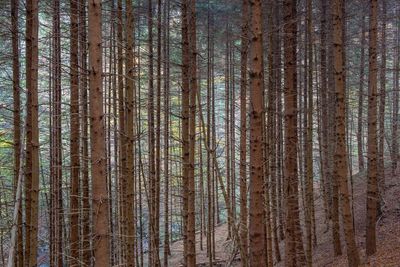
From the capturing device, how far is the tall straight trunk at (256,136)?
5863 millimetres

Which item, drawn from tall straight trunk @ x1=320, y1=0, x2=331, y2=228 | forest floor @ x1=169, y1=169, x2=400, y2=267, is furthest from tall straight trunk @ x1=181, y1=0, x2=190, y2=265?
tall straight trunk @ x1=320, y1=0, x2=331, y2=228

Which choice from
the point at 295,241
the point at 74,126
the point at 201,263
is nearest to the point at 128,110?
the point at 74,126

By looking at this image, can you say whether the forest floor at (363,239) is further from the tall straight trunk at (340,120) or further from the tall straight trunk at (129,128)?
the tall straight trunk at (129,128)

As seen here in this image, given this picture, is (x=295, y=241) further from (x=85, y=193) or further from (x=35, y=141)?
(x=35, y=141)

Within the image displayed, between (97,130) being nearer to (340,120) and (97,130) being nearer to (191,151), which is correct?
(191,151)

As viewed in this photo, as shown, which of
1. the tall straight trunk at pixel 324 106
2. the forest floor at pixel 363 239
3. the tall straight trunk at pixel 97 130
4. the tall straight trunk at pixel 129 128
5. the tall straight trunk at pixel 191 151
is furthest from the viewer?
the tall straight trunk at pixel 324 106

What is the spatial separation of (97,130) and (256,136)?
2345 millimetres

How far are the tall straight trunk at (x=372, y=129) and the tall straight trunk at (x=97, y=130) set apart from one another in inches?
253

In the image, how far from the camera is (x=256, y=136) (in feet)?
19.5

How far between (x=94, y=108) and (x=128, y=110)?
243 centimetres

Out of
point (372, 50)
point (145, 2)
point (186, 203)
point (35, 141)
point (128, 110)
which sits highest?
point (145, 2)

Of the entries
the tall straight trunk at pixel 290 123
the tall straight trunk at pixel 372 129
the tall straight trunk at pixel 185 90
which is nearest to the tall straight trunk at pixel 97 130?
the tall straight trunk at pixel 185 90

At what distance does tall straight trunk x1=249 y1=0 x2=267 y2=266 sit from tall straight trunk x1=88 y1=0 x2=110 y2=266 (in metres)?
2.23

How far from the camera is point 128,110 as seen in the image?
22.4ft
